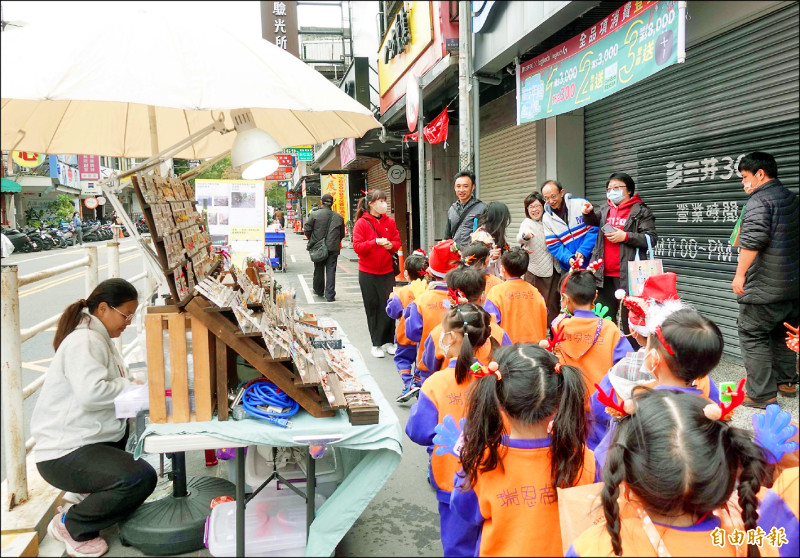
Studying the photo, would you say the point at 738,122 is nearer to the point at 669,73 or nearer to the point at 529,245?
the point at 669,73

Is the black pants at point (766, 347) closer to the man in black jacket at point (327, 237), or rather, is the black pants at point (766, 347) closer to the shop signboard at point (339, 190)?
the man in black jacket at point (327, 237)

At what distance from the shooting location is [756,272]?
13.3ft

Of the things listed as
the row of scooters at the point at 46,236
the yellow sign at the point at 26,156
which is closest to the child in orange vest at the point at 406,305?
the yellow sign at the point at 26,156

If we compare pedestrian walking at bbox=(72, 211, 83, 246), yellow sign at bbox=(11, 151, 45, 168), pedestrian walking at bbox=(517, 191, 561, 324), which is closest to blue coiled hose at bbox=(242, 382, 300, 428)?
yellow sign at bbox=(11, 151, 45, 168)

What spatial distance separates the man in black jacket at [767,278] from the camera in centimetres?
391

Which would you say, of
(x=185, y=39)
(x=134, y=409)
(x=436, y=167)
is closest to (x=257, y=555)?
(x=134, y=409)

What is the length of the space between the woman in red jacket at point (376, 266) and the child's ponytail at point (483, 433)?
4817 millimetres

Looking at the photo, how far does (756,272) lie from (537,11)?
3.45 m

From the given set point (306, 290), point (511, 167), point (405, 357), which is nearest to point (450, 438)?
point (405, 357)

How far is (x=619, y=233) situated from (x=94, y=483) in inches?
160

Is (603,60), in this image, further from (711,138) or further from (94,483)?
(94,483)

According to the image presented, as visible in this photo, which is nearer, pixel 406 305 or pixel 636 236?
pixel 636 236

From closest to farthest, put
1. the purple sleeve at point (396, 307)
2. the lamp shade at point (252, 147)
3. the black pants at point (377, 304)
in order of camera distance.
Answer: the lamp shade at point (252, 147) → the purple sleeve at point (396, 307) → the black pants at point (377, 304)

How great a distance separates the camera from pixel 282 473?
10.2ft
